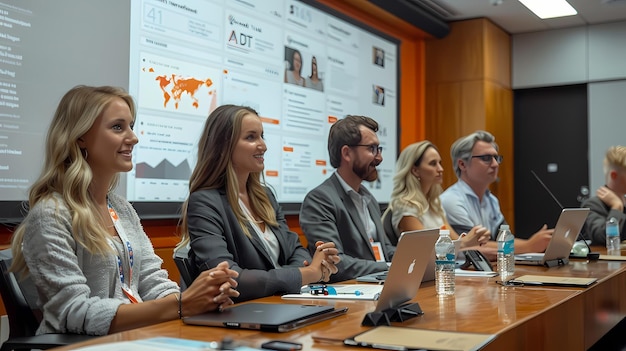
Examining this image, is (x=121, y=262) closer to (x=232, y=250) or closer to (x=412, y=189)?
(x=232, y=250)

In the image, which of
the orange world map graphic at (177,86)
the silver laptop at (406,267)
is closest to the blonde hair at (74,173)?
the silver laptop at (406,267)

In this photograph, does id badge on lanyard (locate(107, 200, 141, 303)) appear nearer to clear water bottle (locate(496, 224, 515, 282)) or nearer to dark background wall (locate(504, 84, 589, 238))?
clear water bottle (locate(496, 224, 515, 282))

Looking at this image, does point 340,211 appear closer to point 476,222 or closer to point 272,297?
point 272,297

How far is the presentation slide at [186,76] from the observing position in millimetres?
3150

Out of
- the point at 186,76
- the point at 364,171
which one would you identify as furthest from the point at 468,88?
the point at 364,171

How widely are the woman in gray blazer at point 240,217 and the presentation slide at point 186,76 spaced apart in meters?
0.93

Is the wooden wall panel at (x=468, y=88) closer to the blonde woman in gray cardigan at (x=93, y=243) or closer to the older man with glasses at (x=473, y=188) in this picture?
the older man with glasses at (x=473, y=188)

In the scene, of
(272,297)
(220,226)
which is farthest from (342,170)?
(272,297)

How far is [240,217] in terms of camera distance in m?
2.52

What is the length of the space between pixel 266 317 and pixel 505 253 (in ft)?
4.94

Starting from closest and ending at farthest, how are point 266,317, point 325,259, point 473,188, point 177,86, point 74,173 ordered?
point 266,317, point 74,173, point 325,259, point 177,86, point 473,188

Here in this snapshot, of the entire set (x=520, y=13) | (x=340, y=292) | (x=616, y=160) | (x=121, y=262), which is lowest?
(x=340, y=292)

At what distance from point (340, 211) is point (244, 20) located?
2075 millimetres

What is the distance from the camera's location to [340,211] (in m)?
3.06
